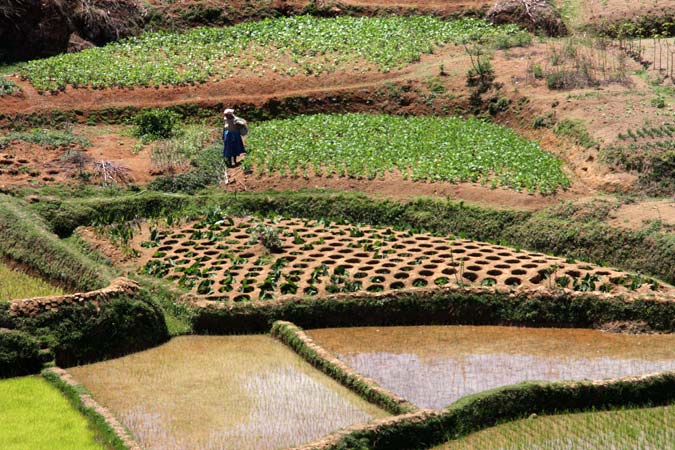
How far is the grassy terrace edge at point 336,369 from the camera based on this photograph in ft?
47.3

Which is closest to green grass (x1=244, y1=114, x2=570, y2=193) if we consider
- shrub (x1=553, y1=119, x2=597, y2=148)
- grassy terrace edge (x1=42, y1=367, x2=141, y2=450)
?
shrub (x1=553, y1=119, x2=597, y2=148)

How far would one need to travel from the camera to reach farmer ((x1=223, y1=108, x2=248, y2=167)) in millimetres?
23766

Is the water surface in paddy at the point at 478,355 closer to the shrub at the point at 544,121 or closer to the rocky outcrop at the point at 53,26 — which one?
the shrub at the point at 544,121

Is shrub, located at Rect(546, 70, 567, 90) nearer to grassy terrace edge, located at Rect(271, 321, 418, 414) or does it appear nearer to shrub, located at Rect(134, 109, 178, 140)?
shrub, located at Rect(134, 109, 178, 140)

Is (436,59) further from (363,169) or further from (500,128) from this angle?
(363,169)

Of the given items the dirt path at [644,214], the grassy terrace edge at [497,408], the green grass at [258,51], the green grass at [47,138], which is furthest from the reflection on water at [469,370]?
the green grass at [258,51]

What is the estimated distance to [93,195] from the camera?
73.8 ft

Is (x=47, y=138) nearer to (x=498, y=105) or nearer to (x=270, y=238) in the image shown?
(x=270, y=238)

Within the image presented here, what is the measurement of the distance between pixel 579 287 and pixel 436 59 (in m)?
12.9

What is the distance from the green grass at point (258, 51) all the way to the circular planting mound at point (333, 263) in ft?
28.9

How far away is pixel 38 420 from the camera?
45.8 feet

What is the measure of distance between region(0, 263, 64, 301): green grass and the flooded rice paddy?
269 cm

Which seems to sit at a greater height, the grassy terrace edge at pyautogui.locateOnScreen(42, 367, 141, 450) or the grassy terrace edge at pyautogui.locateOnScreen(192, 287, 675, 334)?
the grassy terrace edge at pyautogui.locateOnScreen(42, 367, 141, 450)

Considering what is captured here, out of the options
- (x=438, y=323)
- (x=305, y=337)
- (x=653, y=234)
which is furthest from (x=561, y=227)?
(x=305, y=337)
